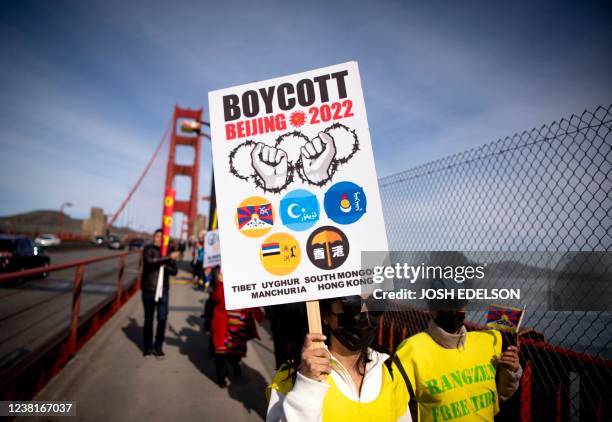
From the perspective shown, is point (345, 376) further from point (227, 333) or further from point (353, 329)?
point (227, 333)

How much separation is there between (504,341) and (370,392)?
1.86m

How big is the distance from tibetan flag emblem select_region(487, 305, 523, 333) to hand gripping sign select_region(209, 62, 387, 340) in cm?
102

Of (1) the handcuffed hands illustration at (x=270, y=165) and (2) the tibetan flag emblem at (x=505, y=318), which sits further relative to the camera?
(2) the tibetan flag emblem at (x=505, y=318)

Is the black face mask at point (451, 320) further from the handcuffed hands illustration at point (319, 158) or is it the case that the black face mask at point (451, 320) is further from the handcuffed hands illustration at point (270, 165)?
the handcuffed hands illustration at point (270, 165)

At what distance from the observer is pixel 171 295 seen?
9812mm

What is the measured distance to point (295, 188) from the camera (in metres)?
1.48

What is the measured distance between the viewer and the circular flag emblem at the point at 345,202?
1.45 m

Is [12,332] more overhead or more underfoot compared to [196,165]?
more underfoot

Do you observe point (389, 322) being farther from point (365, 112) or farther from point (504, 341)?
point (365, 112)

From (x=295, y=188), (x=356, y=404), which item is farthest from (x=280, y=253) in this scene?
(x=356, y=404)

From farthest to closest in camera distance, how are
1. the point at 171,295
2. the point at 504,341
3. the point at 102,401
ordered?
the point at 171,295 → the point at 102,401 → the point at 504,341

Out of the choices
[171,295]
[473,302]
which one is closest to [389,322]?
[473,302]

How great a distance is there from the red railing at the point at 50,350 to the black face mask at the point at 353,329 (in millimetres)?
2754

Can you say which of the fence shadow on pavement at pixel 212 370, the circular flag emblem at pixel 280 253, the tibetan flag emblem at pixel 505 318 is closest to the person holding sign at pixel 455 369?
the tibetan flag emblem at pixel 505 318
